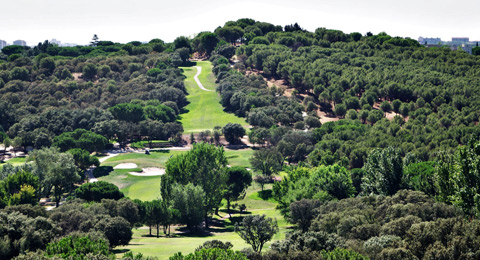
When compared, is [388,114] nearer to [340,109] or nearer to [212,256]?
[340,109]

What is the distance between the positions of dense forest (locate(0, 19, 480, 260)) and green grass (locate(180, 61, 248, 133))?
12.1 feet

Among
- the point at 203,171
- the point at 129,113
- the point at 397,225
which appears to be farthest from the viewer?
the point at 129,113

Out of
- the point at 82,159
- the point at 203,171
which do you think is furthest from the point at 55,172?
the point at 203,171

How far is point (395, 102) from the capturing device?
484 feet

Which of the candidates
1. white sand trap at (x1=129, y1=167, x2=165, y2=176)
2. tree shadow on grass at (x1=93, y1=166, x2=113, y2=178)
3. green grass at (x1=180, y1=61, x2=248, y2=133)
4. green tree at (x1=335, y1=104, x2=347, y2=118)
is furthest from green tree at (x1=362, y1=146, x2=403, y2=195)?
green grass at (x1=180, y1=61, x2=248, y2=133)

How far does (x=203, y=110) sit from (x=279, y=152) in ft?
187

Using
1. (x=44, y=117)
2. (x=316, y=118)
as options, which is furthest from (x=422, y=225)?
(x=44, y=117)

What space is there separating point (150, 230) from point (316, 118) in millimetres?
82782

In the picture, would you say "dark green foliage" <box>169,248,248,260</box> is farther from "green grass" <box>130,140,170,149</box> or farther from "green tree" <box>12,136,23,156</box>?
"green tree" <box>12,136,23,156</box>

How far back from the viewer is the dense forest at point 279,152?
48.7 m

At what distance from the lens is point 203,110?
164 metres

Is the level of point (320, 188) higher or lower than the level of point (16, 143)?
higher

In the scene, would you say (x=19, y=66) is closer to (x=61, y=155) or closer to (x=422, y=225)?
(x=61, y=155)

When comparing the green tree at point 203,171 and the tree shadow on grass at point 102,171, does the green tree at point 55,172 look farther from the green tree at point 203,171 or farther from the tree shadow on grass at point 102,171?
the green tree at point 203,171
